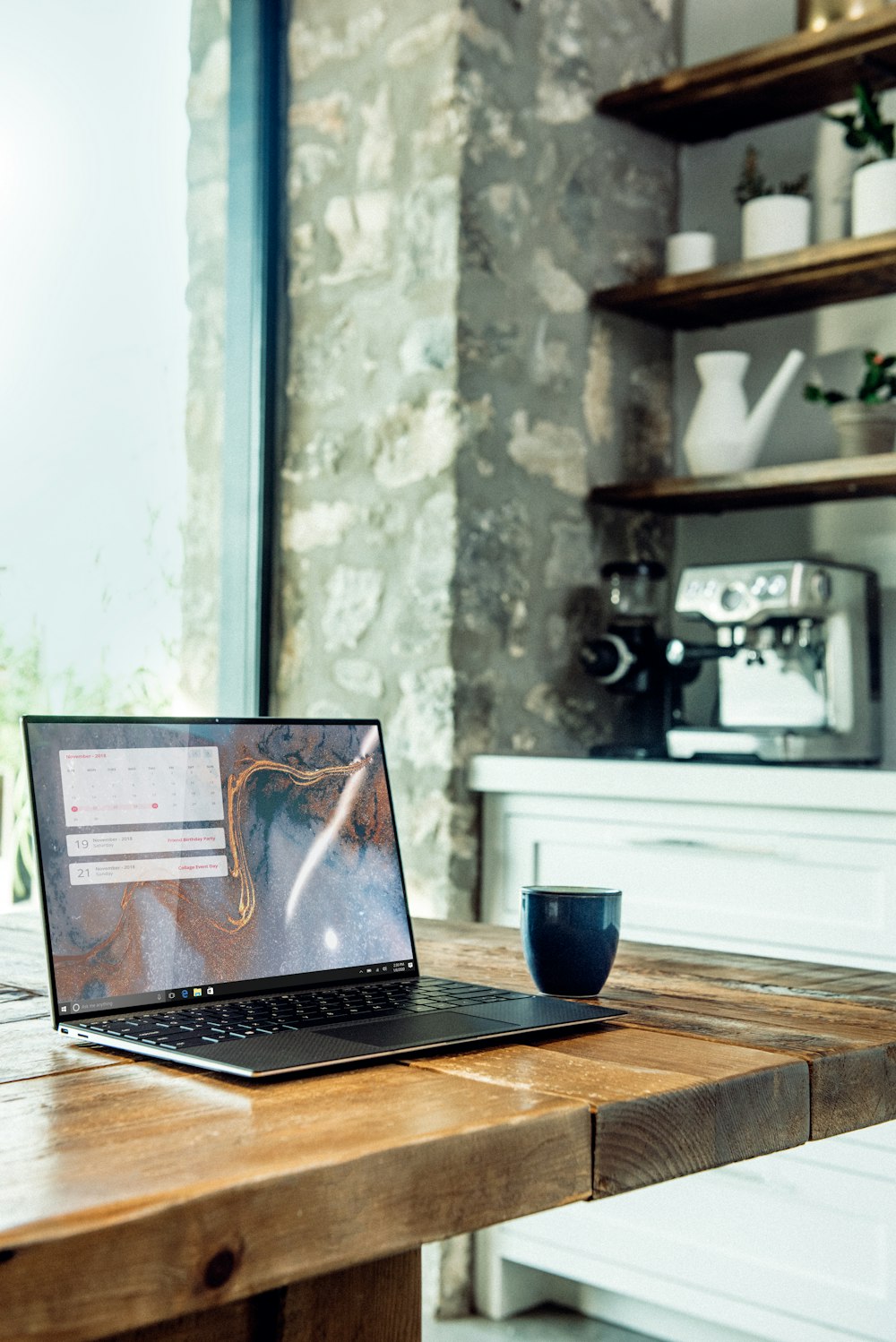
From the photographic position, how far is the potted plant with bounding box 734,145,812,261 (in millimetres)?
2945

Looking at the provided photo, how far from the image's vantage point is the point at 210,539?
9.94 feet

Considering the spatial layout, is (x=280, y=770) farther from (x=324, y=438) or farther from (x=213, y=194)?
(x=213, y=194)

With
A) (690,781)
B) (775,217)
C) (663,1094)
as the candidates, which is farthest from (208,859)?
(775,217)

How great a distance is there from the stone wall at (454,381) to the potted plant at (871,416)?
545mm

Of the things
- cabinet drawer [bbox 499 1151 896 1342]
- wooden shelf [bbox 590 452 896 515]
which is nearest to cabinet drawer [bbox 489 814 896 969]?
cabinet drawer [bbox 499 1151 896 1342]

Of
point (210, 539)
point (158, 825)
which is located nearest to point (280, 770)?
point (158, 825)

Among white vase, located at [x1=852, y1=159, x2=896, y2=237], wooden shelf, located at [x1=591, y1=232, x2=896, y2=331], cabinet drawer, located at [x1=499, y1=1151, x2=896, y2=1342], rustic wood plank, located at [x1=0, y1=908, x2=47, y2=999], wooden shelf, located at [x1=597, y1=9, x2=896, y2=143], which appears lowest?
cabinet drawer, located at [x1=499, y1=1151, x2=896, y2=1342]

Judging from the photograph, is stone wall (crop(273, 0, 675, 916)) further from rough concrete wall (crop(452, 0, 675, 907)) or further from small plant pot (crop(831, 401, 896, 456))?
small plant pot (crop(831, 401, 896, 456))

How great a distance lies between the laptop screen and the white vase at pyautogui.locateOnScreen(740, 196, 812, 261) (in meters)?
2.11

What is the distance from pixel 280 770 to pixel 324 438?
6.59 ft

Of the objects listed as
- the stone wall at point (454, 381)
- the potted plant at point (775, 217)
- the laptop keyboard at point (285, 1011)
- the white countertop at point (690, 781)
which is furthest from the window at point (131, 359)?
the laptop keyboard at point (285, 1011)

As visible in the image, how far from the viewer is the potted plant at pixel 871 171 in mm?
2752

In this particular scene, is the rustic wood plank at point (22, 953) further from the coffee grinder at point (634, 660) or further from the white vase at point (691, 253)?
the white vase at point (691, 253)

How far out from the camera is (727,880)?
2416 millimetres
